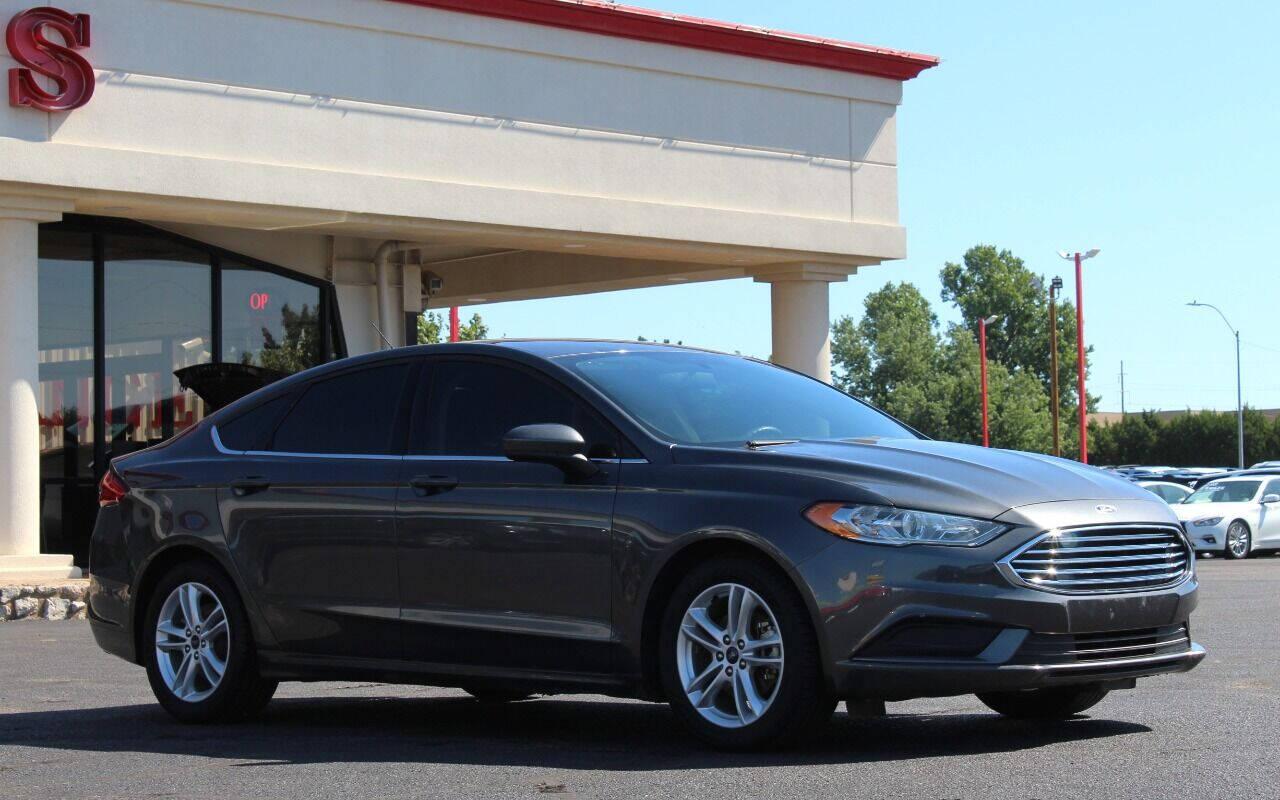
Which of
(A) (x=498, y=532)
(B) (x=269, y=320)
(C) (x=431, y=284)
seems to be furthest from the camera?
(C) (x=431, y=284)

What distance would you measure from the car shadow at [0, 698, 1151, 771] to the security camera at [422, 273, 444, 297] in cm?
1574

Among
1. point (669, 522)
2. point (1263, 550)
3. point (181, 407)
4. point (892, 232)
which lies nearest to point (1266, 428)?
point (1263, 550)

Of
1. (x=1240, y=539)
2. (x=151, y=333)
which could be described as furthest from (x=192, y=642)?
(x=1240, y=539)

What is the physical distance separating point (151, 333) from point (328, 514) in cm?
1305

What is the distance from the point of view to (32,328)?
18.0m

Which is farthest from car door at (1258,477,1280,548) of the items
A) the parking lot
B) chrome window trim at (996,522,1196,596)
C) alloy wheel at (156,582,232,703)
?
alloy wheel at (156,582,232,703)

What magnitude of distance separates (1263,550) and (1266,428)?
2281 inches

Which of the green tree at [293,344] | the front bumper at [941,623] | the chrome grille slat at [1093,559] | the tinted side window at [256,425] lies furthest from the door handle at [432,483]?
the green tree at [293,344]

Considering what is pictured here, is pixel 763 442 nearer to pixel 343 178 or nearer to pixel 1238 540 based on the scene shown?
pixel 343 178

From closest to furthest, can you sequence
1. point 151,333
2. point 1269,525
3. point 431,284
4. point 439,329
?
point 151,333, point 431,284, point 1269,525, point 439,329

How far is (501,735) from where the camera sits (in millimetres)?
8312

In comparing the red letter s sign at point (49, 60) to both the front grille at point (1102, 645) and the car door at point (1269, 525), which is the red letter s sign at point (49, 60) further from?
the car door at point (1269, 525)

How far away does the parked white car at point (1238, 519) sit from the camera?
31516mm

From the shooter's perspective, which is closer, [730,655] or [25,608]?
[730,655]
